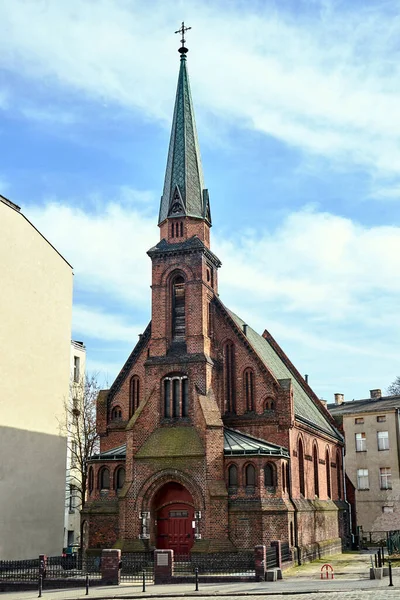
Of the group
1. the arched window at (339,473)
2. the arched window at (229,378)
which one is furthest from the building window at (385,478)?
the arched window at (229,378)

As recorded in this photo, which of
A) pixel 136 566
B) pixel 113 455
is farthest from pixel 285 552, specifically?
pixel 113 455

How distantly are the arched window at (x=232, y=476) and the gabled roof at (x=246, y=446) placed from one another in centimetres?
73

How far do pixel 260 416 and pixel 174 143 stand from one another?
17.7 m

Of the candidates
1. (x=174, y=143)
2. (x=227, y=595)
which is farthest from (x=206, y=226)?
(x=227, y=595)

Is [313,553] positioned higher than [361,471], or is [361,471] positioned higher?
[361,471]

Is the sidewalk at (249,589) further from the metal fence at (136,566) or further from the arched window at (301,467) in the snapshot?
the arched window at (301,467)

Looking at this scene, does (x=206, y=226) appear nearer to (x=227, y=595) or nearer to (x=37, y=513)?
(x=37, y=513)

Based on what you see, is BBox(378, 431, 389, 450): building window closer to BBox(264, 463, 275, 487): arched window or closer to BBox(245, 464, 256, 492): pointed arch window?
BBox(264, 463, 275, 487): arched window

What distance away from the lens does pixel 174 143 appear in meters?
44.2

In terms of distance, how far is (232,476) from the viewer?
3631 centimetres

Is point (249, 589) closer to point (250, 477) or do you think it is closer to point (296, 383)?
point (250, 477)

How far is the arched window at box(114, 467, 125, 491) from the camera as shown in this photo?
128 feet

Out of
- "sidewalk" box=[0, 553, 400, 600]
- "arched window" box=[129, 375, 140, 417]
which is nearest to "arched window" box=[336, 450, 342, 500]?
"arched window" box=[129, 375, 140, 417]

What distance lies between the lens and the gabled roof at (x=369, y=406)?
59.8m
